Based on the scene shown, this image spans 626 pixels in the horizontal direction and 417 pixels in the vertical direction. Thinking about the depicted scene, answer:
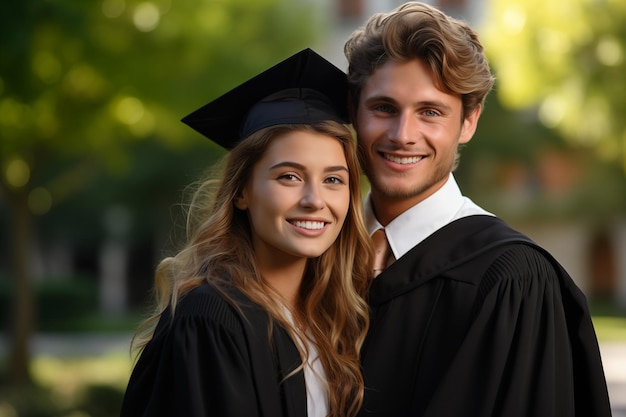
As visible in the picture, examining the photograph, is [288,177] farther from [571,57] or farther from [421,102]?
[571,57]

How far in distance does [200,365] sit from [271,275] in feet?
1.64

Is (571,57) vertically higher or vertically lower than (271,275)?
higher

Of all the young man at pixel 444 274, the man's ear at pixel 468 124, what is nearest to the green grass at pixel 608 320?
the man's ear at pixel 468 124

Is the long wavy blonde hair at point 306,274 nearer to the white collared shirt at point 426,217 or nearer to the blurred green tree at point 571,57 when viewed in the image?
the white collared shirt at point 426,217

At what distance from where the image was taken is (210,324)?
3105 mm

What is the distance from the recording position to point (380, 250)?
3.64 meters

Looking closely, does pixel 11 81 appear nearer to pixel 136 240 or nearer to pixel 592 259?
pixel 136 240

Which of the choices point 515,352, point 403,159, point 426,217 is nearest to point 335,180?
point 403,159

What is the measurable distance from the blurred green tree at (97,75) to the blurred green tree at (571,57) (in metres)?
3.19

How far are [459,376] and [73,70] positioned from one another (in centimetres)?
860

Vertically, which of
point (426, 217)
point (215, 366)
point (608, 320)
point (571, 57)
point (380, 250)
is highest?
point (571, 57)

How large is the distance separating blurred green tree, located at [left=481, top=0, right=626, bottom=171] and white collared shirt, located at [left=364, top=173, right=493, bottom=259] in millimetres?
8221

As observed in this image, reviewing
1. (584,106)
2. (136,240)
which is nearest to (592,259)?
(136,240)

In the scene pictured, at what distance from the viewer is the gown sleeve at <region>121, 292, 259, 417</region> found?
302 centimetres
